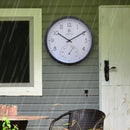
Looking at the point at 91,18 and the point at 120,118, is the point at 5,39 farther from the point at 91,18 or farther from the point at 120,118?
the point at 120,118

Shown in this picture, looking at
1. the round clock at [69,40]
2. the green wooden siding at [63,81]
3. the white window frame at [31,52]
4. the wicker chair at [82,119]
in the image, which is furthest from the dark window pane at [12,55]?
the wicker chair at [82,119]

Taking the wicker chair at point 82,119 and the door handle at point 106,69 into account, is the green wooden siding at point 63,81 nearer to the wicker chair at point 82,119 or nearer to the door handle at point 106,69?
the door handle at point 106,69

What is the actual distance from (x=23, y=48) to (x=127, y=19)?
5.42ft

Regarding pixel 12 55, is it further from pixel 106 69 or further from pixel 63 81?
pixel 106 69

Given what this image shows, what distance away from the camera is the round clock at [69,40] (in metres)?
4.70

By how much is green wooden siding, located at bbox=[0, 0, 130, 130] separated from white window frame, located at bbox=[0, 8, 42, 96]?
67 millimetres

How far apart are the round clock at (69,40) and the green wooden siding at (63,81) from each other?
0.08m

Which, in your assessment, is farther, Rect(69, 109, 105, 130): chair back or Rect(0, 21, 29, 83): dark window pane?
Rect(0, 21, 29, 83): dark window pane

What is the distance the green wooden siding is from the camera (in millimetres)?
4691

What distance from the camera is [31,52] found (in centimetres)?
475

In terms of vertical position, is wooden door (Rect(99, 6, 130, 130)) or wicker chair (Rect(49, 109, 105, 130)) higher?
wooden door (Rect(99, 6, 130, 130))

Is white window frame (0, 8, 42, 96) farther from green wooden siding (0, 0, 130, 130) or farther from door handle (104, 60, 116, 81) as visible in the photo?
door handle (104, 60, 116, 81)

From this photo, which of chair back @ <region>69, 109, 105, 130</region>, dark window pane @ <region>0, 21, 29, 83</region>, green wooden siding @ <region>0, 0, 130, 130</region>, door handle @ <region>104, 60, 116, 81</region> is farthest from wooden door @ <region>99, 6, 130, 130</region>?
dark window pane @ <region>0, 21, 29, 83</region>

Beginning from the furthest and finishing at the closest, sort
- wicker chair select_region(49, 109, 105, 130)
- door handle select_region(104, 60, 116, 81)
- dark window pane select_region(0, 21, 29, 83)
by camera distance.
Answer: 1. dark window pane select_region(0, 21, 29, 83)
2. door handle select_region(104, 60, 116, 81)
3. wicker chair select_region(49, 109, 105, 130)
